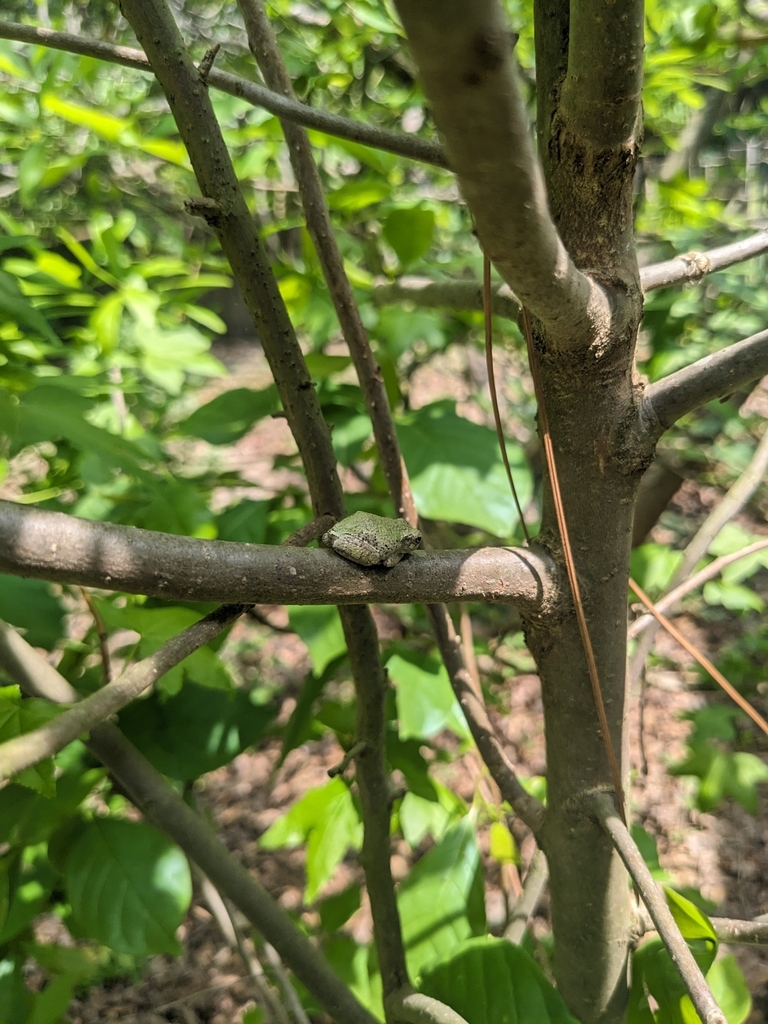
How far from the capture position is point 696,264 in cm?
61

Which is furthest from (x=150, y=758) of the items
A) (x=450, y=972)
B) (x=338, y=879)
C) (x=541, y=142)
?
Result: (x=338, y=879)

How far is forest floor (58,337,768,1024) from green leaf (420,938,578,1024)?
1.96 ft

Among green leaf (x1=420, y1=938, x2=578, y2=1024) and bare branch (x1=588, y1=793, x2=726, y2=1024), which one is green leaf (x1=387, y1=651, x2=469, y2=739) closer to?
green leaf (x1=420, y1=938, x2=578, y2=1024)

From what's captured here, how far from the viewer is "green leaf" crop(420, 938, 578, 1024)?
0.63 m

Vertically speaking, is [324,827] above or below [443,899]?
above

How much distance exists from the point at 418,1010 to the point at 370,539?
0.52m

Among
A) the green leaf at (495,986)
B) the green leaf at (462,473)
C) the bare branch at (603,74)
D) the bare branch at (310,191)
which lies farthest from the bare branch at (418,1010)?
the bare branch at (603,74)

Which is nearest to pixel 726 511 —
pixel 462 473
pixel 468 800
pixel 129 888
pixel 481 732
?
pixel 462 473

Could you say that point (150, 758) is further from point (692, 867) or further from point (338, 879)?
point (692, 867)

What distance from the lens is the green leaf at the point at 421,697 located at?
38.7 inches

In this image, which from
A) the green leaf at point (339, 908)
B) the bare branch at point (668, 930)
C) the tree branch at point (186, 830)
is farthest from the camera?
the green leaf at point (339, 908)

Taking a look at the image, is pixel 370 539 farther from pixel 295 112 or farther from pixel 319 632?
pixel 319 632

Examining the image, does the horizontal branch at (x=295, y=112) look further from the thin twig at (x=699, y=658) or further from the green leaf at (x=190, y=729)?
the green leaf at (x=190, y=729)

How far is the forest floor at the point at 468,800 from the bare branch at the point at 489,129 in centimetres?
116
